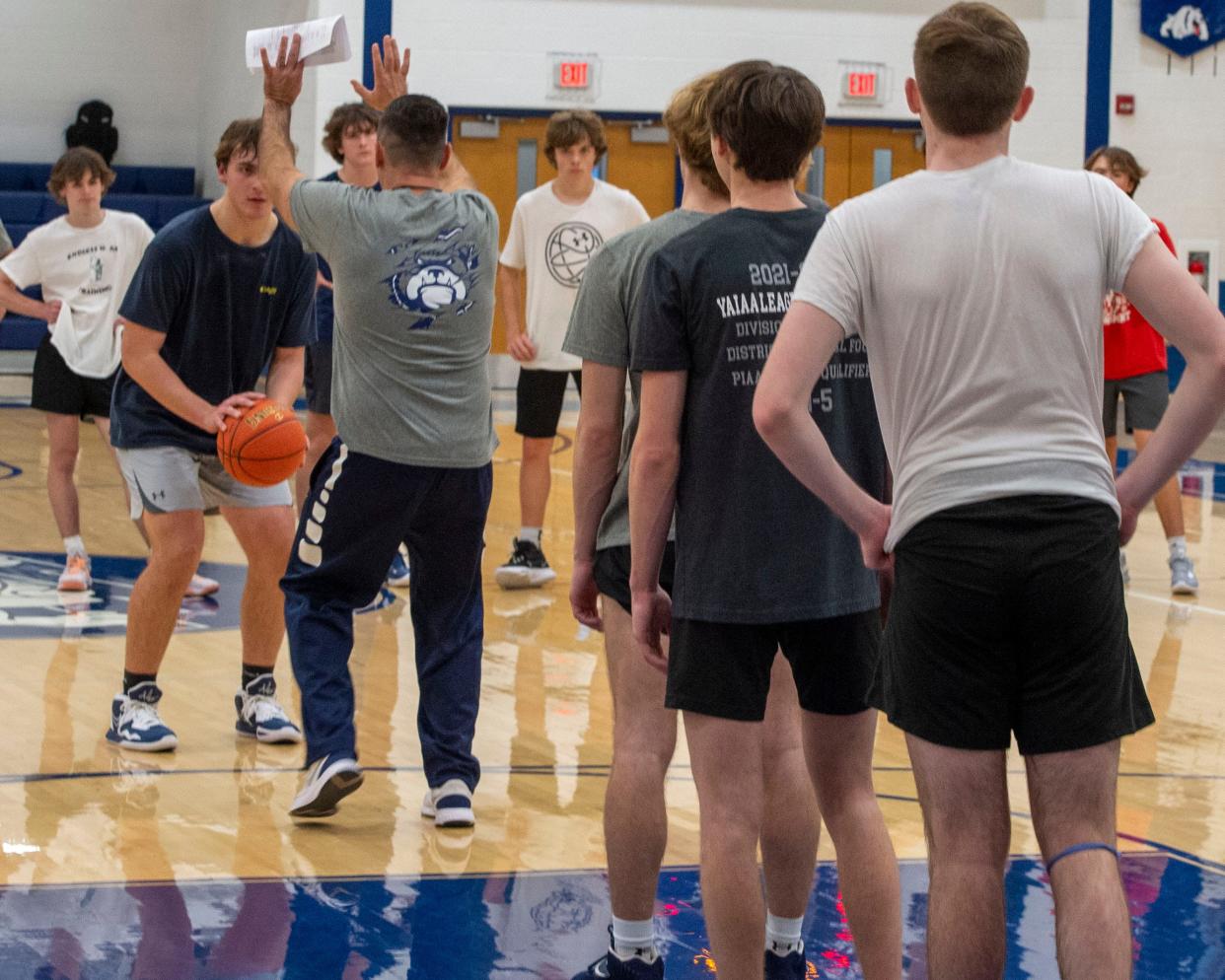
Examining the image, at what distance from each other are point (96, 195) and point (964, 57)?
5584mm

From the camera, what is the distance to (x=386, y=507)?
4.21 m

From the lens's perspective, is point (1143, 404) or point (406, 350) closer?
point (406, 350)

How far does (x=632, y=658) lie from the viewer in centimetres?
320

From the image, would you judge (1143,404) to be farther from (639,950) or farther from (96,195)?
(639,950)

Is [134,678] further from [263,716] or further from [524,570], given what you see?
[524,570]

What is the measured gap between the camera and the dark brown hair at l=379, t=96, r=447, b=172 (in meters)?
4.05

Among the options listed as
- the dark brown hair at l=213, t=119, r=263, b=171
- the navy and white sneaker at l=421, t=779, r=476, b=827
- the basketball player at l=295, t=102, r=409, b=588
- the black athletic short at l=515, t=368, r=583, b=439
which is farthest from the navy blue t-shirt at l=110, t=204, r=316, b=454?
the black athletic short at l=515, t=368, r=583, b=439

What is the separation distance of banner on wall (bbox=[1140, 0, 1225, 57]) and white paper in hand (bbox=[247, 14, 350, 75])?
1230 cm

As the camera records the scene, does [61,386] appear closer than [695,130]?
No

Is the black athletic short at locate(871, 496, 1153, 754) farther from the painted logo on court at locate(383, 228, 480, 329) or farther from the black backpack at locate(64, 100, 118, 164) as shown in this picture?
the black backpack at locate(64, 100, 118, 164)

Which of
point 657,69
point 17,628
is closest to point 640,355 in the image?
point 17,628

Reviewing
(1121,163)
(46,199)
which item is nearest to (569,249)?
(1121,163)

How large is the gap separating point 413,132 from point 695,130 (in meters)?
1.20

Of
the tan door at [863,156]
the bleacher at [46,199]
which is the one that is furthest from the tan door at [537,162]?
the bleacher at [46,199]
